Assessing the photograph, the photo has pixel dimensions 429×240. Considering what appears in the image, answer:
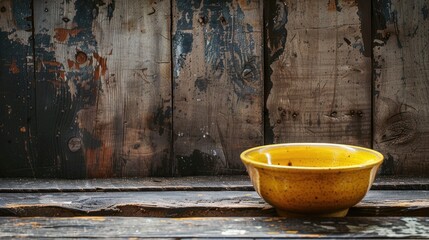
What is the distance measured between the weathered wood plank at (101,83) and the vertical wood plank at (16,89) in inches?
1.1

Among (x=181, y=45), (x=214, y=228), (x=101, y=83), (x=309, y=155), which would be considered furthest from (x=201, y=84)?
(x=214, y=228)

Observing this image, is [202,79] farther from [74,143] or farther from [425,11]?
[425,11]

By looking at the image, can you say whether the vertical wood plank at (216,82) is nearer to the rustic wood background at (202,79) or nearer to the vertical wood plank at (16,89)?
the rustic wood background at (202,79)

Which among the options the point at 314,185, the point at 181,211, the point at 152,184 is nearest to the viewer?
the point at 314,185

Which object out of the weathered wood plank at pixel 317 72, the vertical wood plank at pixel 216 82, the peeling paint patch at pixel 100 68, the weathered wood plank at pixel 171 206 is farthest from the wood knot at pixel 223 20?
the weathered wood plank at pixel 171 206

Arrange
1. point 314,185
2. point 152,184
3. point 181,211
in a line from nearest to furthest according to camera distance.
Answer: point 314,185, point 181,211, point 152,184

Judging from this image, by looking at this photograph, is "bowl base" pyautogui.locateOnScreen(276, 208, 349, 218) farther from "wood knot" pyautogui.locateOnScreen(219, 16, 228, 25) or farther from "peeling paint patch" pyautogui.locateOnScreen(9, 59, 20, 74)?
"peeling paint patch" pyautogui.locateOnScreen(9, 59, 20, 74)

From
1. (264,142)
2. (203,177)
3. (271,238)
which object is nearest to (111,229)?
(271,238)

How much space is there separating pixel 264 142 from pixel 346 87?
0.85 ft

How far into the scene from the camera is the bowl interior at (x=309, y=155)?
1.17m

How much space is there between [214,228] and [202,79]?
18.6 inches

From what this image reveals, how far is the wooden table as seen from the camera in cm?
102

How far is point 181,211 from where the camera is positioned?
A: 1.20 meters

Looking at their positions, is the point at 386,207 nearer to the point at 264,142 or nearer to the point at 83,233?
the point at 264,142
